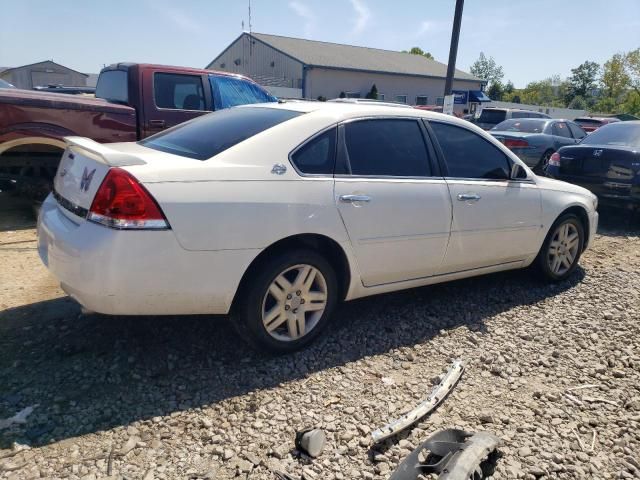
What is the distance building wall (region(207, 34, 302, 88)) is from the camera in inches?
1296

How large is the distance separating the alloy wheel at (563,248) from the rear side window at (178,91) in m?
4.78

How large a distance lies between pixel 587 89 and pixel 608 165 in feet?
257

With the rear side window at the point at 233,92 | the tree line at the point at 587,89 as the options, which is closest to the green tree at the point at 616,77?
the tree line at the point at 587,89

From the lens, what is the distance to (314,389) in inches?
116

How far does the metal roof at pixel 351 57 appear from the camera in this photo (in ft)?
109

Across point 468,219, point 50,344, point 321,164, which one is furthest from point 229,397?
point 468,219

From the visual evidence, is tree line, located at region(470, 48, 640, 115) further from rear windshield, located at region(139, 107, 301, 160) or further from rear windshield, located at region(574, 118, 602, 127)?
rear windshield, located at region(139, 107, 301, 160)

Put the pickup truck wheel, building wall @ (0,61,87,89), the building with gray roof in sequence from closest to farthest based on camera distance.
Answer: the pickup truck wheel → the building with gray roof → building wall @ (0,61,87,89)

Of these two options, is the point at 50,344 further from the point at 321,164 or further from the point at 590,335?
the point at 590,335

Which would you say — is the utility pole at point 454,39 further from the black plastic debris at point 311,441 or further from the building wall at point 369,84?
the building wall at point 369,84

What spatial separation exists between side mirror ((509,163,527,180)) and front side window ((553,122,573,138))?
8.87 metres

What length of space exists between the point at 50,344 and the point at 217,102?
4.66 meters

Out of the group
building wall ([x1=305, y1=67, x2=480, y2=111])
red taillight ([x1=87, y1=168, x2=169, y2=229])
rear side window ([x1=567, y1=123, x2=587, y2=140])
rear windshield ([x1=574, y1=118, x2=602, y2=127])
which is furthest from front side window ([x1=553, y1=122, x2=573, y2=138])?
building wall ([x1=305, y1=67, x2=480, y2=111])

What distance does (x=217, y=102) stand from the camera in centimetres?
709
